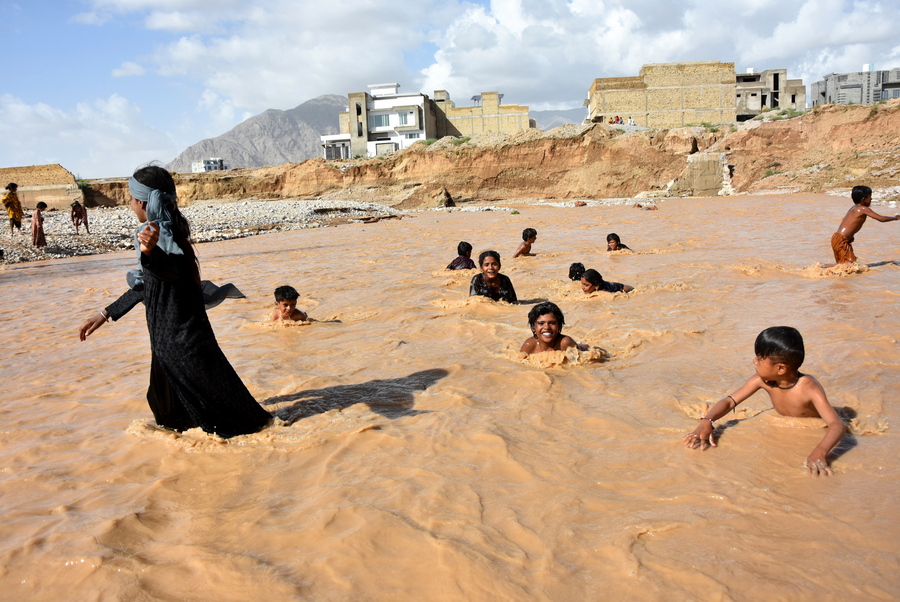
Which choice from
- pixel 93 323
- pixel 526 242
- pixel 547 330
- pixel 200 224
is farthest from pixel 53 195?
pixel 547 330

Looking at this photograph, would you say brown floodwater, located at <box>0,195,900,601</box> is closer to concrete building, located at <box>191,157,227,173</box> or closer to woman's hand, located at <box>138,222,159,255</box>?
woman's hand, located at <box>138,222,159,255</box>

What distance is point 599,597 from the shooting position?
7.33 feet

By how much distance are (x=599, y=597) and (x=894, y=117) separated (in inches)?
1239

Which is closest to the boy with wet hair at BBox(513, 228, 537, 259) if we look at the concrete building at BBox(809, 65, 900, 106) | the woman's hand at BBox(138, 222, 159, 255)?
the woman's hand at BBox(138, 222, 159, 255)

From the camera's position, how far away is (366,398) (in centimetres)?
453

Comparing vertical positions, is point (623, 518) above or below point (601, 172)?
below

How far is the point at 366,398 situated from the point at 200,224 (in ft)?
63.8

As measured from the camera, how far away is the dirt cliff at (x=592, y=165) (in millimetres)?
26938

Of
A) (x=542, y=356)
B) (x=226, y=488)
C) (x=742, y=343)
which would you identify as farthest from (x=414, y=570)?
(x=742, y=343)

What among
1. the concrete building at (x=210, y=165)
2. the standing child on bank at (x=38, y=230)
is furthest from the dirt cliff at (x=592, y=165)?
the concrete building at (x=210, y=165)

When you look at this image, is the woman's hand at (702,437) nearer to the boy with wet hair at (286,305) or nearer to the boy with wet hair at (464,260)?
the boy with wet hair at (286,305)

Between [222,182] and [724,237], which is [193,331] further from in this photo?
[222,182]

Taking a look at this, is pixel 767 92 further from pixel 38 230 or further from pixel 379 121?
pixel 38 230

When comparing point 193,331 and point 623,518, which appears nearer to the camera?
point 623,518
